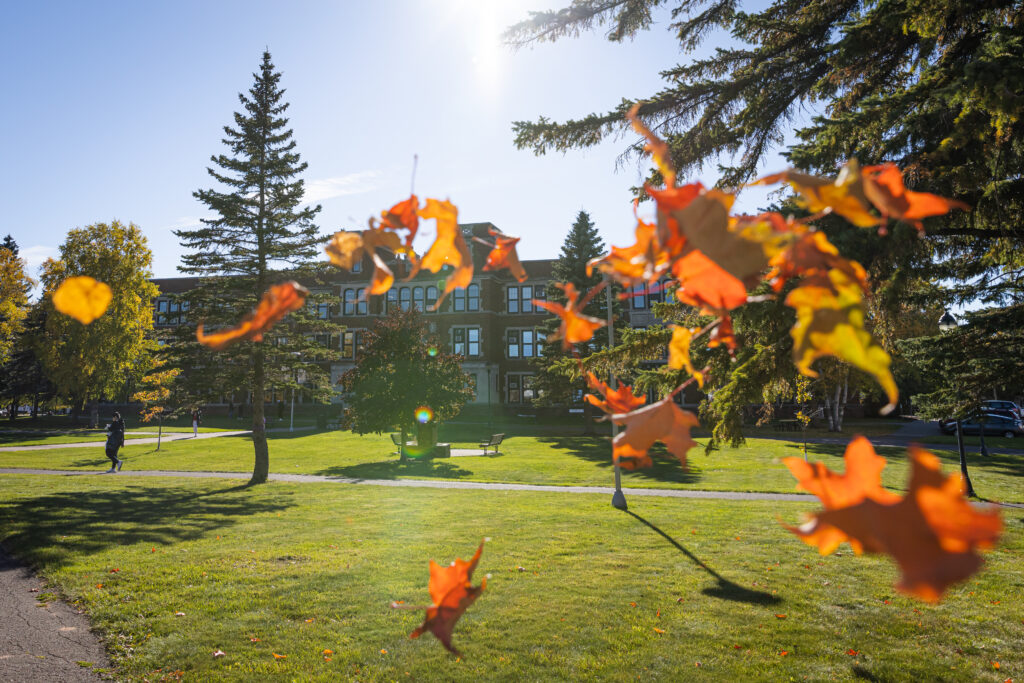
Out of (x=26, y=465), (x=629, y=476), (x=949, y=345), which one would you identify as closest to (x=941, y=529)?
(x=949, y=345)

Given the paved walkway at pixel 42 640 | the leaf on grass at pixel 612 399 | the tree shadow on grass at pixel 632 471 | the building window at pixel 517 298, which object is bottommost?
the tree shadow on grass at pixel 632 471

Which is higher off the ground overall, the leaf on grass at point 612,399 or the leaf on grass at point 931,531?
the leaf on grass at point 612,399

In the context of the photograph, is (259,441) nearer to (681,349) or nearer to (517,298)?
(681,349)

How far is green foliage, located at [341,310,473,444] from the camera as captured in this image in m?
21.9

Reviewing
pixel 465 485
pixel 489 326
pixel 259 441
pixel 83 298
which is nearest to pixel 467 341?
pixel 489 326

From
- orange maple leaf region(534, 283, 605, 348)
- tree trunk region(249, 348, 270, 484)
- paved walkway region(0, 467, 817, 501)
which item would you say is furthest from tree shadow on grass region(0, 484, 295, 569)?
orange maple leaf region(534, 283, 605, 348)

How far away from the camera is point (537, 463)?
21.7 m

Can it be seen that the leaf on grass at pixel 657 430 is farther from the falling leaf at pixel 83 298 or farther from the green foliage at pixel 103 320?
the green foliage at pixel 103 320

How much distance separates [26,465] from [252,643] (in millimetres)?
20225

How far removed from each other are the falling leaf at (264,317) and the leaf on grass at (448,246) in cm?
32

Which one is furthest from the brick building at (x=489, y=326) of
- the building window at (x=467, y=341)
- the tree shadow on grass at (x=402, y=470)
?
the tree shadow on grass at (x=402, y=470)

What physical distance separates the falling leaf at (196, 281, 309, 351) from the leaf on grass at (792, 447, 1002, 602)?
31.2 inches

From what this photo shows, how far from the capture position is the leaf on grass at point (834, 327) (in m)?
0.74

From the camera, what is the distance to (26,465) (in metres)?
20.3
